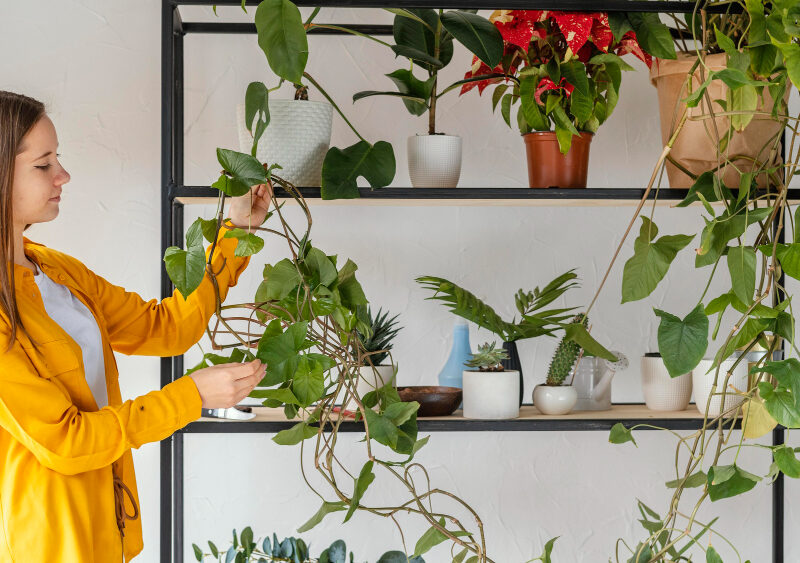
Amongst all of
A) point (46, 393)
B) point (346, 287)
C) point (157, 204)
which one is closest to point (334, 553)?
point (346, 287)

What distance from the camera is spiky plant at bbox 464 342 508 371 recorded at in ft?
4.75

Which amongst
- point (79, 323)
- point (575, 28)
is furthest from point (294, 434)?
point (575, 28)

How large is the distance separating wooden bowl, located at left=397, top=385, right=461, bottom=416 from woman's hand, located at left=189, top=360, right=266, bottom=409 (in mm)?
361

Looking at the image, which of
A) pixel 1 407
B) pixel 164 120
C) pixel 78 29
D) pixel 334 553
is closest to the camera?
pixel 1 407

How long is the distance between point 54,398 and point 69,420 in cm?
4

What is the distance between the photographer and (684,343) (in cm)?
122

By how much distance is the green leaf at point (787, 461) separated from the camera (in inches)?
47.2

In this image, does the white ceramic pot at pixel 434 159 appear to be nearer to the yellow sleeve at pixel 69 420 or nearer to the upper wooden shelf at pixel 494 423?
the upper wooden shelf at pixel 494 423

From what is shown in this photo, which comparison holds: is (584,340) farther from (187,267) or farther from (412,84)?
(187,267)

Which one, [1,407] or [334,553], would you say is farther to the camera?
[334,553]

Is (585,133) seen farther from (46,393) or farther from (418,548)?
(46,393)

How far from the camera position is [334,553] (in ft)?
5.11

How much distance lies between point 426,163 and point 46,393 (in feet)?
2.40

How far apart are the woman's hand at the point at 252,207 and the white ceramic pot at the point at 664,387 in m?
0.78
